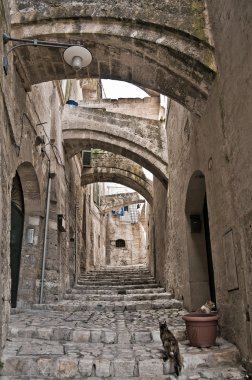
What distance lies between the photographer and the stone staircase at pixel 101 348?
11.3 ft

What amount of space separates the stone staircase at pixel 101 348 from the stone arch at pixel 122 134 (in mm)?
3598

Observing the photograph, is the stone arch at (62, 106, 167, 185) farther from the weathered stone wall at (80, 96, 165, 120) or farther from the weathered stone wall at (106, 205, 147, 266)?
the weathered stone wall at (106, 205, 147, 266)

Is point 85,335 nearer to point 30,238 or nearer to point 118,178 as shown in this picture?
point 30,238

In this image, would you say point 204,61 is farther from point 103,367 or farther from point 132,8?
point 103,367

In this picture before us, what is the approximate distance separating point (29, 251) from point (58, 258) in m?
1.20

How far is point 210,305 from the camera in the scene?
443 centimetres

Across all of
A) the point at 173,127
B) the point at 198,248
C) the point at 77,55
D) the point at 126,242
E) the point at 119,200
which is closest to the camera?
the point at 77,55

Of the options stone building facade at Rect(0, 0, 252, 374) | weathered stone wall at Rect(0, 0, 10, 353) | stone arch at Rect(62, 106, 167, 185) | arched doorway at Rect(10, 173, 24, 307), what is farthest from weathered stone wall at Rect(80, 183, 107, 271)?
weathered stone wall at Rect(0, 0, 10, 353)

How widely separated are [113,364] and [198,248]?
3.15 meters

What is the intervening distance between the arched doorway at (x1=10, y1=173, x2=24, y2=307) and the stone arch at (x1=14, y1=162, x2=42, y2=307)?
7 cm

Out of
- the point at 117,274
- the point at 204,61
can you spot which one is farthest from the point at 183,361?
the point at 117,274

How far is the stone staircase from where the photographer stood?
3443 mm

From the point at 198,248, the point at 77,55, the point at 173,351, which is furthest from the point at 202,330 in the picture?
the point at 77,55

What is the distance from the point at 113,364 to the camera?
3502 millimetres
